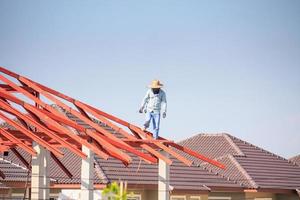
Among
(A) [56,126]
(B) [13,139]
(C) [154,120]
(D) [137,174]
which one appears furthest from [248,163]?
(B) [13,139]

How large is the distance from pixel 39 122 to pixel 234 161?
17.0 m

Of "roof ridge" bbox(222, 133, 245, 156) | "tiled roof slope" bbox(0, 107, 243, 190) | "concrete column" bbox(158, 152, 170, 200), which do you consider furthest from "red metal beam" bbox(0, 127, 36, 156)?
"roof ridge" bbox(222, 133, 245, 156)

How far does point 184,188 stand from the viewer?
30.2 m

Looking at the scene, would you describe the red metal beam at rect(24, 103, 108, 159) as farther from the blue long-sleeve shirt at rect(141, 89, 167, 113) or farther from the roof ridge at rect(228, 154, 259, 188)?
the roof ridge at rect(228, 154, 259, 188)

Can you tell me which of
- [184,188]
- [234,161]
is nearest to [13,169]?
[184,188]

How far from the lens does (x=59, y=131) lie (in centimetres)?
1977

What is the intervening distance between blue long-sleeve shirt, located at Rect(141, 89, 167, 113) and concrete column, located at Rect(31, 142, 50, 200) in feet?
11.1

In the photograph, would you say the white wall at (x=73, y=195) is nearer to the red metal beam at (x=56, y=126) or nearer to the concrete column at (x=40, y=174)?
the concrete column at (x=40, y=174)

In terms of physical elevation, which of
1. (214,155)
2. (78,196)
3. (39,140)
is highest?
(214,155)

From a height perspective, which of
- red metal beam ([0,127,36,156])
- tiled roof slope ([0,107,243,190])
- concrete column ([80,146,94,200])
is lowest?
concrete column ([80,146,94,200])

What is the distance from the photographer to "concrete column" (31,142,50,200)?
19.4 metres

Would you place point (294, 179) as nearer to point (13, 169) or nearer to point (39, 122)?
point (13, 169)

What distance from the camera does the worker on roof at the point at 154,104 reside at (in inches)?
837

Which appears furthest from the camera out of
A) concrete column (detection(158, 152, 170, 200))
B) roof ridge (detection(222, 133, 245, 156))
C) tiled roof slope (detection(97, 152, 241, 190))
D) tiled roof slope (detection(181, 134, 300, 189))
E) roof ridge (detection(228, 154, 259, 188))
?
roof ridge (detection(222, 133, 245, 156))
